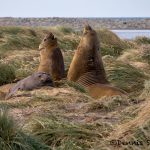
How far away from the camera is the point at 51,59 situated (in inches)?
461

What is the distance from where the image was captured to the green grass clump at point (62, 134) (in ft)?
19.3

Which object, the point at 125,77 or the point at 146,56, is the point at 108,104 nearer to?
the point at 125,77

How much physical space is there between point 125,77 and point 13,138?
8074 mm

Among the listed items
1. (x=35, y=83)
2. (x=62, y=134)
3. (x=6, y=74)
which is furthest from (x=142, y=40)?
(x=62, y=134)

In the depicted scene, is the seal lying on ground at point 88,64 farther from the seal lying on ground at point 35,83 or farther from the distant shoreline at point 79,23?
the distant shoreline at point 79,23

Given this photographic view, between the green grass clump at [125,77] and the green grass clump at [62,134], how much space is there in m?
6.23

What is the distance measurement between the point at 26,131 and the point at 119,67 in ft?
27.2

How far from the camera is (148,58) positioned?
1805cm

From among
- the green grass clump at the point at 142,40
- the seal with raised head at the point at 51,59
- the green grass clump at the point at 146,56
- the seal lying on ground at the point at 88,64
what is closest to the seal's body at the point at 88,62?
the seal lying on ground at the point at 88,64

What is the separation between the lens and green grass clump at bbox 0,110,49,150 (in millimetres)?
5562

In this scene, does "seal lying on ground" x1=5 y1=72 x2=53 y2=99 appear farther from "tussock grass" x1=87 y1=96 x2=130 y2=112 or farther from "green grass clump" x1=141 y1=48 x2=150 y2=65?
"green grass clump" x1=141 y1=48 x2=150 y2=65

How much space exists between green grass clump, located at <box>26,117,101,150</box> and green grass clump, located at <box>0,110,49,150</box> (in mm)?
222

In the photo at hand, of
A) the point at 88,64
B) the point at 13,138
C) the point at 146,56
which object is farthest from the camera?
the point at 146,56

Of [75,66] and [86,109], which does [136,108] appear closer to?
[86,109]
